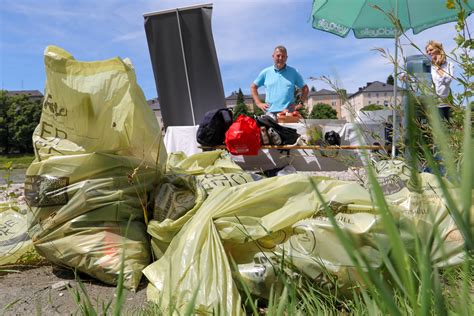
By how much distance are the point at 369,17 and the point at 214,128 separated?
78.9 inches

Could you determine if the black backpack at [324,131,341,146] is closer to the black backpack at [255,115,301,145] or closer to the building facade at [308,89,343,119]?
the black backpack at [255,115,301,145]

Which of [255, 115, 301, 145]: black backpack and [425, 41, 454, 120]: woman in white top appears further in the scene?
[255, 115, 301, 145]: black backpack

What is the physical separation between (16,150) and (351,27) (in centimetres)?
4527

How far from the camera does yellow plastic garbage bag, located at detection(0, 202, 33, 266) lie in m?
2.00

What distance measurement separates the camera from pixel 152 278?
1.63 m

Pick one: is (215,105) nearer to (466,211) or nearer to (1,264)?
(1,264)

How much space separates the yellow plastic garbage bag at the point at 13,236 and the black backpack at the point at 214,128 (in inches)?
89.6

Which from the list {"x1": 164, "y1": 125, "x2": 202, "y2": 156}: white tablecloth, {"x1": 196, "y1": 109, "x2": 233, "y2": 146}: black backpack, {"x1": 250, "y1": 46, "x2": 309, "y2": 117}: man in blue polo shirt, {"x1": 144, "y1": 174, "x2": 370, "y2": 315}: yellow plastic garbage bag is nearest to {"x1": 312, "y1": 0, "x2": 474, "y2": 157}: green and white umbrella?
{"x1": 250, "y1": 46, "x2": 309, "y2": 117}: man in blue polo shirt

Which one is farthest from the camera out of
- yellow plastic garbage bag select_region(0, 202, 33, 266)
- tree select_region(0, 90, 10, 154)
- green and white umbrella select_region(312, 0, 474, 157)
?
tree select_region(0, 90, 10, 154)

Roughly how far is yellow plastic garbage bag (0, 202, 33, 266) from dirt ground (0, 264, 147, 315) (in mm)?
62

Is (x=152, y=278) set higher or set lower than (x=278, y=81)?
lower

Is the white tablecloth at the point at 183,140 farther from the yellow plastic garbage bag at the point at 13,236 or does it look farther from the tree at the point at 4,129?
the tree at the point at 4,129

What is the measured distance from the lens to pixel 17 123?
41.4 meters

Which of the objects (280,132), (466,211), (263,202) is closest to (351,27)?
(280,132)
